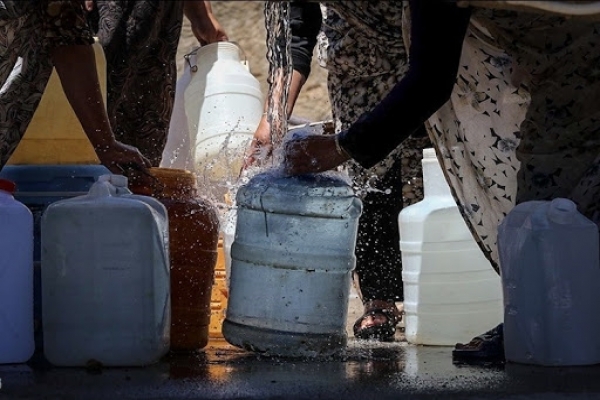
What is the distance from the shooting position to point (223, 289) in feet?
17.1

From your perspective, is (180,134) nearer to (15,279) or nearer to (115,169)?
(115,169)

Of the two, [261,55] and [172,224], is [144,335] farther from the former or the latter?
[261,55]

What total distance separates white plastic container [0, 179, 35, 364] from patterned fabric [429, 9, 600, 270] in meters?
1.54

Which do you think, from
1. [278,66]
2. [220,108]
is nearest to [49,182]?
[278,66]

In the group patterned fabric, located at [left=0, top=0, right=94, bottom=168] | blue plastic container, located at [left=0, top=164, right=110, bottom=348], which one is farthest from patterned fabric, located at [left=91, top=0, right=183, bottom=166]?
patterned fabric, located at [left=0, top=0, right=94, bottom=168]

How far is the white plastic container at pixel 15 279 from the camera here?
402 cm

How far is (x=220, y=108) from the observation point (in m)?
7.04

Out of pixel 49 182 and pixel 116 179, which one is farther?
pixel 49 182

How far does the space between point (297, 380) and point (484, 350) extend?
0.86 m

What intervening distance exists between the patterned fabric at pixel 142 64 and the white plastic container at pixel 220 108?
0.79 m

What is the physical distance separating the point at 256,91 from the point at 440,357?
3.02 meters

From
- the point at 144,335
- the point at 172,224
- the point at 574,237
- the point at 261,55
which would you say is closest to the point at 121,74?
the point at 172,224

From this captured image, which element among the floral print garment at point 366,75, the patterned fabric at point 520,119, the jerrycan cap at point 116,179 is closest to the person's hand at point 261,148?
the floral print garment at point 366,75

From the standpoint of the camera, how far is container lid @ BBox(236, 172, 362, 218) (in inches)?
162
